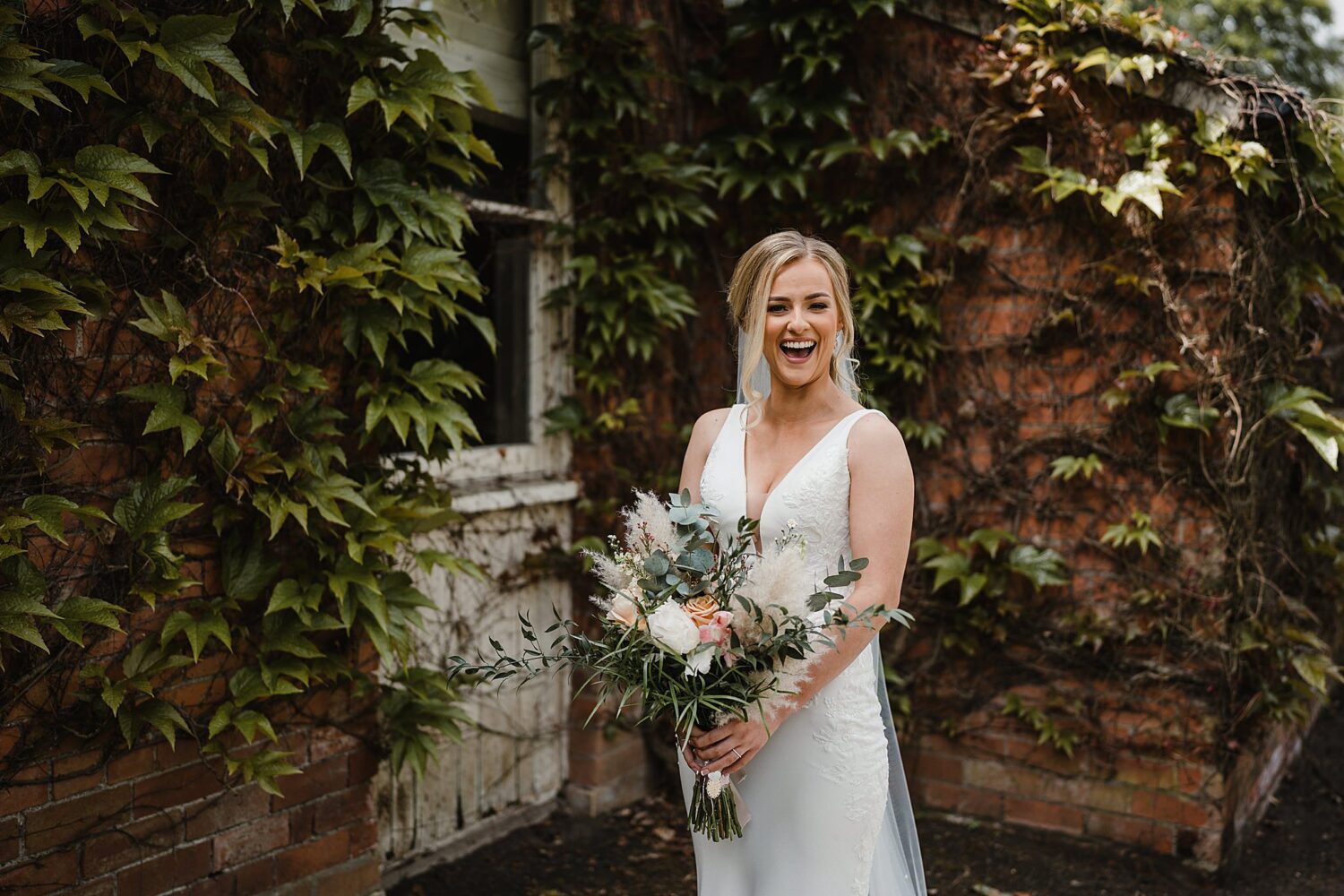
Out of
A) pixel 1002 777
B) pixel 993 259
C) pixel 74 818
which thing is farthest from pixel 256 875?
pixel 993 259

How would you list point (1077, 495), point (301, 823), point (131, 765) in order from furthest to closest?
point (1077, 495), point (301, 823), point (131, 765)

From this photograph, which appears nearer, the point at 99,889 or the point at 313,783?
the point at 99,889

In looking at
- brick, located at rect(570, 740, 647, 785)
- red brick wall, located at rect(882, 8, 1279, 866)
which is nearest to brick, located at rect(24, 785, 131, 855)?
brick, located at rect(570, 740, 647, 785)

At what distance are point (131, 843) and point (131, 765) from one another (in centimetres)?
20

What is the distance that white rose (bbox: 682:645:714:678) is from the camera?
5.87 ft

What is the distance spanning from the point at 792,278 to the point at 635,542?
0.69 m

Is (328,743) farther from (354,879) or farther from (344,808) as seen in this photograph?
(354,879)

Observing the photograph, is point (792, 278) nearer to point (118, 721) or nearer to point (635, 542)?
point (635, 542)

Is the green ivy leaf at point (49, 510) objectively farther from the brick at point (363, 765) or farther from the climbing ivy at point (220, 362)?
the brick at point (363, 765)

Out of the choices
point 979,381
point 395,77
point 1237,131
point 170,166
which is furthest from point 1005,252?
point 170,166

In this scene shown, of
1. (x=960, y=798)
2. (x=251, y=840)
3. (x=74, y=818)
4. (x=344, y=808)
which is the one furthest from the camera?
(x=960, y=798)

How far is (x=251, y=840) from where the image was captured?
2799 millimetres

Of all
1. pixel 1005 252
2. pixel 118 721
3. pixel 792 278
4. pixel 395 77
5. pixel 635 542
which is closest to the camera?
pixel 635 542

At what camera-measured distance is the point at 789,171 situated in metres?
4.13
